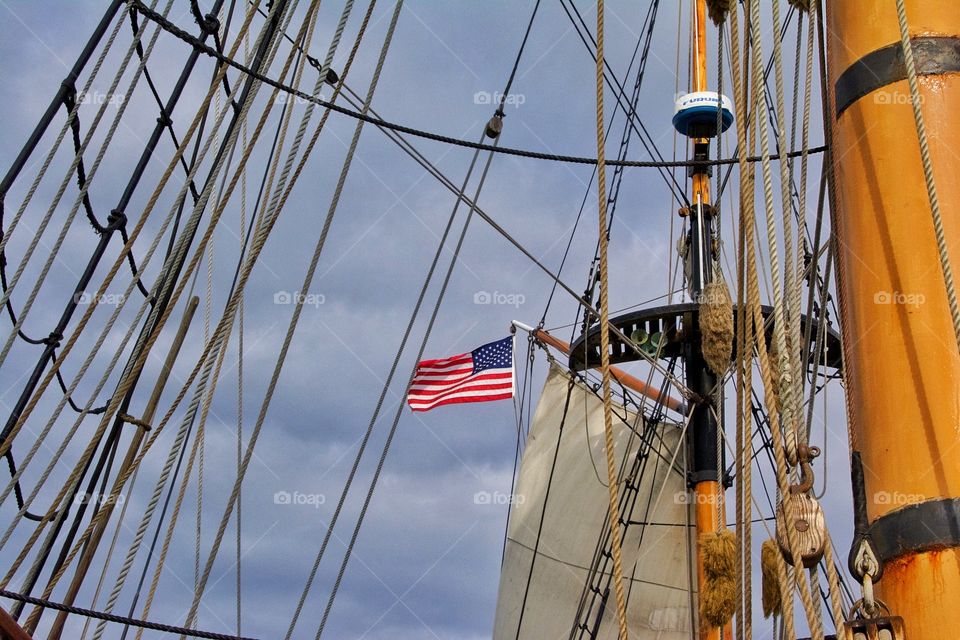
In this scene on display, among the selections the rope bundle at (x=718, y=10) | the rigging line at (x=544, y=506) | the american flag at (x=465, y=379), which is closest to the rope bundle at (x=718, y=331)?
the american flag at (x=465, y=379)

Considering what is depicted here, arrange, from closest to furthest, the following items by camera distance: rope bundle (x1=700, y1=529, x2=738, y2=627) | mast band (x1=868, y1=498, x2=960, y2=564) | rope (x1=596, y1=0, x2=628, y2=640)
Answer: mast band (x1=868, y1=498, x2=960, y2=564) → rope (x1=596, y1=0, x2=628, y2=640) → rope bundle (x1=700, y1=529, x2=738, y2=627)

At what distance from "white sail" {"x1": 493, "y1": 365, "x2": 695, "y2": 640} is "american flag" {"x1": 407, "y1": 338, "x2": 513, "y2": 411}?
2.70 meters

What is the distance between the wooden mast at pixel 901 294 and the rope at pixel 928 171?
54 mm

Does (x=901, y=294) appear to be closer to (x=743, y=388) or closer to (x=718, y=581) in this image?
(x=743, y=388)

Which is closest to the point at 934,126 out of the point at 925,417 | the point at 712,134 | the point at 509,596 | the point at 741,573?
the point at 925,417

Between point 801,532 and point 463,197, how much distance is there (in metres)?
4.60

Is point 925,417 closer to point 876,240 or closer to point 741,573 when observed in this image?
point 876,240

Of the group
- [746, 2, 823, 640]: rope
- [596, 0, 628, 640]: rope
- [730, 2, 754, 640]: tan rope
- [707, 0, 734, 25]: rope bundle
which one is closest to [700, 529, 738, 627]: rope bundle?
[707, 0, 734, 25]: rope bundle

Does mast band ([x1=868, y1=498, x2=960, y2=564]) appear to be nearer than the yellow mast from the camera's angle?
Yes

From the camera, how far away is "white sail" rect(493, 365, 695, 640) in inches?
544

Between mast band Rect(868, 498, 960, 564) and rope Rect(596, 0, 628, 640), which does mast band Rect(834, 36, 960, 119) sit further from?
mast band Rect(868, 498, 960, 564)

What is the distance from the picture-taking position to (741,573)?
322 centimetres

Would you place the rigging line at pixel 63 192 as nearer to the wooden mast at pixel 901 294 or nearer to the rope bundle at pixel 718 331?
the wooden mast at pixel 901 294

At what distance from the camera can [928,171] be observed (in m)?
2.50
